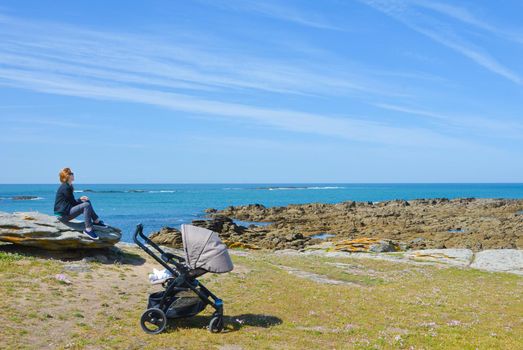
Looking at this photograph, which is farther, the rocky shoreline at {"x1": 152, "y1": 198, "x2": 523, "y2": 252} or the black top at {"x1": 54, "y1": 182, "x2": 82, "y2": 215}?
the rocky shoreline at {"x1": 152, "y1": 198, "x2": 523, "y2": 252}

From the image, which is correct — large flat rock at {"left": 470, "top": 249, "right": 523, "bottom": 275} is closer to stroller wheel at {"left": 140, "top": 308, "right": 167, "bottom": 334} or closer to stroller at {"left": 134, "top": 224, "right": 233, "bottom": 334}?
stroller at {"left": 134, "top": 224, "right": 233, "bottom": 334}

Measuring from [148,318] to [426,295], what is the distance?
12972 mm

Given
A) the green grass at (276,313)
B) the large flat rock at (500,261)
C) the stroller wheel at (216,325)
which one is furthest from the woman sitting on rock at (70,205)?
the large flat rock at (500,261)

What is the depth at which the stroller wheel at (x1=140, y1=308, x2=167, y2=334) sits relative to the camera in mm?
12934

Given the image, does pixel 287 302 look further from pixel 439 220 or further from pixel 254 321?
pixel 439 220

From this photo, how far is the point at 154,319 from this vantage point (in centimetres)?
1311

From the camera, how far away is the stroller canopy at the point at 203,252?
13.2 m

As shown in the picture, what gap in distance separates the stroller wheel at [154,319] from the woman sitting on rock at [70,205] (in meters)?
8.59

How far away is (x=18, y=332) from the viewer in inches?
468

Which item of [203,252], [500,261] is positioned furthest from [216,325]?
[500,261]

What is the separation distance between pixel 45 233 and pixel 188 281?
9.81 metres

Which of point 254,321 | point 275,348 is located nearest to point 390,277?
point 254,321

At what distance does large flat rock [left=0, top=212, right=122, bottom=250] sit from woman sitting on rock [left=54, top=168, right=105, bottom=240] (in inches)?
15.0

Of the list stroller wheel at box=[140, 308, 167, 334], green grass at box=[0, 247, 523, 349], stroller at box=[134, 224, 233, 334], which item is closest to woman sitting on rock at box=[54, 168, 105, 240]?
green grass at box=[0, 247, 523, 349]
